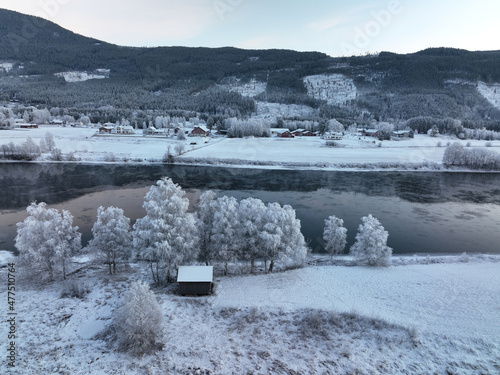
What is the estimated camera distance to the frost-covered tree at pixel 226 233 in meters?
20.8

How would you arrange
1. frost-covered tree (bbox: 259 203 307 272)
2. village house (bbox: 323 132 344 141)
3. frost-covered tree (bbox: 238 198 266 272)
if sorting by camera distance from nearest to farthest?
frost-covered tree (bbox: 259 203 307 272) → frost-covered tree (bbox: 238 198 266 272) → village house (bbox: 323 132 344 141)

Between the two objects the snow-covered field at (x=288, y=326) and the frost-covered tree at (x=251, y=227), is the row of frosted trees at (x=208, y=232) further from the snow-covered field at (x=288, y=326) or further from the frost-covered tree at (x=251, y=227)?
the snow-covered field at (x=288, y=326)

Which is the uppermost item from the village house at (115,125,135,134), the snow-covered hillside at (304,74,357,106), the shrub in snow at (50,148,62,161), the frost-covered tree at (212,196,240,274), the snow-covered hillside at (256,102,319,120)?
the snow-covered hillside at (304,74,357,106)

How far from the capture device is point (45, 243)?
62.3 feet

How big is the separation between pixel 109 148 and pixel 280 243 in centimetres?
6599

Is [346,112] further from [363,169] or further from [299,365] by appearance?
[299,365]

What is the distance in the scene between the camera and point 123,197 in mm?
42344

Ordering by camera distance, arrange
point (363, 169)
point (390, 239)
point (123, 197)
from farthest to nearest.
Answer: point (363, 169) < point (123, 197) < point (390, 239)

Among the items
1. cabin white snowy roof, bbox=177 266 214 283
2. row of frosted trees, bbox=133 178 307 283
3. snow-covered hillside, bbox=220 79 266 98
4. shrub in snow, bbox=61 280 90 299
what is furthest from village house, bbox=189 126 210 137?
snow-covered hillside, bbox=220 79 266 98

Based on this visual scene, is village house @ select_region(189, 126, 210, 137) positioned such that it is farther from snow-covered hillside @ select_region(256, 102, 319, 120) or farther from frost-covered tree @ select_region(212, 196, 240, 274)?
frost-covered tree @ select_region(212, 196, 240, 274)

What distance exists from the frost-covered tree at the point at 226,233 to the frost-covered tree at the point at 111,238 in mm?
5654

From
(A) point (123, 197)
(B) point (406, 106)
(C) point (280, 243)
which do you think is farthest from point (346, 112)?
(C) point (280, 243)

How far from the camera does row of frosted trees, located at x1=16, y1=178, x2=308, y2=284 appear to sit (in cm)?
1900

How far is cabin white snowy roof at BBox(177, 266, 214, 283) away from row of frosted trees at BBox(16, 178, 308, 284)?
0.92m
